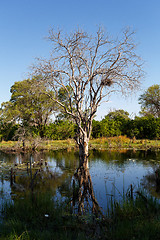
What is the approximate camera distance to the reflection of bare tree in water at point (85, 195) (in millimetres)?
6516

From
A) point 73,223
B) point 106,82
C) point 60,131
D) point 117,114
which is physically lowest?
point 73,223

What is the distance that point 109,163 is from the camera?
14094 millimetres

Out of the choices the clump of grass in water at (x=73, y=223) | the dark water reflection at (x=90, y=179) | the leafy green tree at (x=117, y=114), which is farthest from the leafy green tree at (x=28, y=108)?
the clump of grass in water at (x=73, y=223)

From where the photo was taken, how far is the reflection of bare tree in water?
652cm

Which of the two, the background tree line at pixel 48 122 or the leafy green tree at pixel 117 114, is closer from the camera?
the background tree line at pixel 48 122

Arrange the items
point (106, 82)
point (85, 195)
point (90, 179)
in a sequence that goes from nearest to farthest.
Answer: point (85, 195) → point (90, 179) → point (106, 82)

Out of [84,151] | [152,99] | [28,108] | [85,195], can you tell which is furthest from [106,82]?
[152,99]

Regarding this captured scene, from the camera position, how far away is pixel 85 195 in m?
7.87

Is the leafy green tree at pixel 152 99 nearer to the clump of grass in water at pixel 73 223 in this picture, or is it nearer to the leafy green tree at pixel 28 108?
the leafy green tree at pixel 28 108

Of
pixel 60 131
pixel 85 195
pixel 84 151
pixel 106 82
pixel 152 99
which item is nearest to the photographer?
pixel 85 195

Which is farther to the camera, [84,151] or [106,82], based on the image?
[106,82]


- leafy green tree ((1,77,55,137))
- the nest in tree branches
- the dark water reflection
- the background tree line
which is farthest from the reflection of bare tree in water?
leafy green tree ((1,77,55,137))

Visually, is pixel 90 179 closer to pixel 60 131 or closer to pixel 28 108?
pixel 60 131

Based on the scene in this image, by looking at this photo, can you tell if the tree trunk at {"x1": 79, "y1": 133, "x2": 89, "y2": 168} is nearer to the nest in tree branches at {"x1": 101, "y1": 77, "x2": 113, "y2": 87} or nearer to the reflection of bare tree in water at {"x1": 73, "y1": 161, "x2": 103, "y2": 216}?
the reflection of bare tree in water at {"x1": 73, "y1": 161, "x2": 103, "y2": 216}
